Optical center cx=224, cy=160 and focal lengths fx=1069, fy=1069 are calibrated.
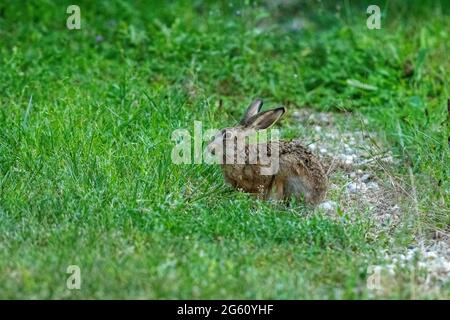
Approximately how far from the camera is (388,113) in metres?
8.84

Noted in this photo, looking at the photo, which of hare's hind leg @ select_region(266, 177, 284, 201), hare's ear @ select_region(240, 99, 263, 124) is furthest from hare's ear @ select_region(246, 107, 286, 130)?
hare's hind leg @ select_region(266, 177, 284, 201)

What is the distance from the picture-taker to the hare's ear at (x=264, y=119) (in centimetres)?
706

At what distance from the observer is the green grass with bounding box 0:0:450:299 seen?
5.53 meters

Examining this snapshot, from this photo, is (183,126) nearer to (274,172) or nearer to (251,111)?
(251,111)

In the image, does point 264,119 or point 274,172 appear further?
point 264,119

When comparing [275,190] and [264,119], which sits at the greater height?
[264,119]

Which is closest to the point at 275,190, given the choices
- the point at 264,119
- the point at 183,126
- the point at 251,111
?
the point at 264,119

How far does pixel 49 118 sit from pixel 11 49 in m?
2.43

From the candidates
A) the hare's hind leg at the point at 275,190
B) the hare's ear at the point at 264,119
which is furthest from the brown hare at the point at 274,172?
the hare's ear at the point at 264,119

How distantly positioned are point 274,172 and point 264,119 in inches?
15.6

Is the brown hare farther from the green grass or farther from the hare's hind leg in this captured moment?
the green grass

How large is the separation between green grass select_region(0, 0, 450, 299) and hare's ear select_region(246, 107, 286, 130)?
410mm

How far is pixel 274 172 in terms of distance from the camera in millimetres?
6926

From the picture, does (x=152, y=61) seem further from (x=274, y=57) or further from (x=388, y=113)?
(x=388, y=113)
